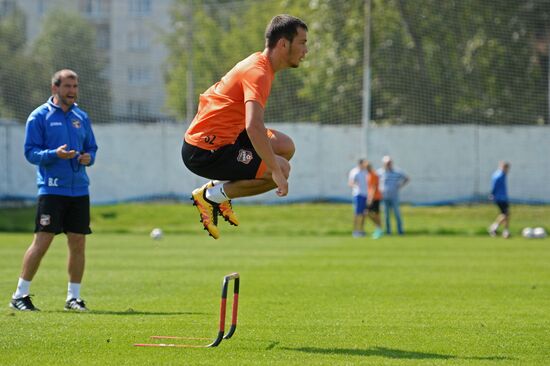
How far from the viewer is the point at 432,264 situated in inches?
731

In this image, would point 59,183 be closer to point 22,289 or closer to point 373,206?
point 22,289

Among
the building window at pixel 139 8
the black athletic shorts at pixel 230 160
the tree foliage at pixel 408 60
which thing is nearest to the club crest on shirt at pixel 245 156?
the black athletic shorts at pixel 230 160

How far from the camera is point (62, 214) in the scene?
11273 millimetres

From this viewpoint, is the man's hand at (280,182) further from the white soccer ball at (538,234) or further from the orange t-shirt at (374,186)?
the orange t-shirt at (374,186)

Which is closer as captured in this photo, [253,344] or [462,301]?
[253,344]

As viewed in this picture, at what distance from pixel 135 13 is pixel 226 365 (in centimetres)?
3174

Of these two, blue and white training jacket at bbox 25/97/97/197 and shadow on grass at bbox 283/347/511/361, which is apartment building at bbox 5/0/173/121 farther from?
shadow on grass at bbox 283/347/511/361

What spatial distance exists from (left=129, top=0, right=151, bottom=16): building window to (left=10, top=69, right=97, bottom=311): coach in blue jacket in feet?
86.7

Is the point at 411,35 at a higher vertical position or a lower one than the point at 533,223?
higher

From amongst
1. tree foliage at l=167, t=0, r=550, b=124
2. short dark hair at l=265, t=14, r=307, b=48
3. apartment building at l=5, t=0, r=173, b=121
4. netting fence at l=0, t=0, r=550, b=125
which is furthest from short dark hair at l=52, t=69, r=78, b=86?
apartment building at l=5, t=0, r=173, b=121

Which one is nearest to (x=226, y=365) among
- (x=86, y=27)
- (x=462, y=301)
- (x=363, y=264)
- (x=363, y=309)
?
(x=363, y=309)

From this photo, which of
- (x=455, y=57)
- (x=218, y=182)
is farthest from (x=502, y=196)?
(x=218, y=182)

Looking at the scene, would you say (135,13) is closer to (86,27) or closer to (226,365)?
(86,27)

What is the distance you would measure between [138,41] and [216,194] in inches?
1083
